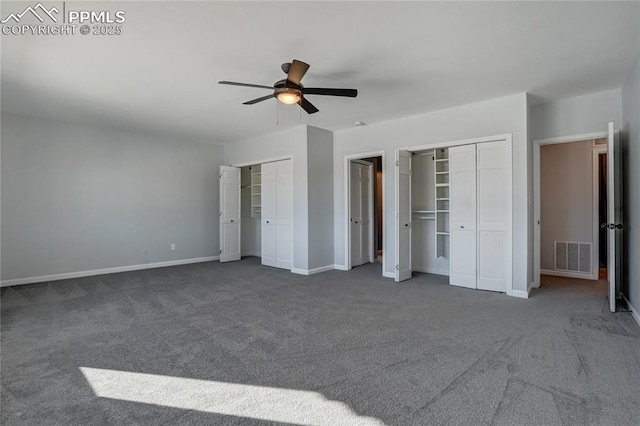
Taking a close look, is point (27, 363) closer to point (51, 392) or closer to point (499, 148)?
point (51, 392)

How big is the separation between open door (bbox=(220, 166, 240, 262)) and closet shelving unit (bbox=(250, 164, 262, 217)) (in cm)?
54

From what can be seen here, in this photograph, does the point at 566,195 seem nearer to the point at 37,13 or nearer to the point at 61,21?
the point at 61,21

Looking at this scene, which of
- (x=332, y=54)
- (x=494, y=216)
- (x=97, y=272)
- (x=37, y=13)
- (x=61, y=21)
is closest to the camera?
(x=37, y=13)

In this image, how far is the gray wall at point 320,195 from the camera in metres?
5.84

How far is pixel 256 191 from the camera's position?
8.05 meters

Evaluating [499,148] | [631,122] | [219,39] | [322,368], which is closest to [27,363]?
[322,368]

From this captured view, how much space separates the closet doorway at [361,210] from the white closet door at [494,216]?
1.96m

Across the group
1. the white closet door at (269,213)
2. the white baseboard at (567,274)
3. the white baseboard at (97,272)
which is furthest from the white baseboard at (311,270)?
the white baseboard at (567,274)

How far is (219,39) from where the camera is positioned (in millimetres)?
2828

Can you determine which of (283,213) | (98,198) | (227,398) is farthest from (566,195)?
(98,198)

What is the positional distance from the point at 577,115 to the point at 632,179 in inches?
50.2

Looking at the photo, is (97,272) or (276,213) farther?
(276,213)

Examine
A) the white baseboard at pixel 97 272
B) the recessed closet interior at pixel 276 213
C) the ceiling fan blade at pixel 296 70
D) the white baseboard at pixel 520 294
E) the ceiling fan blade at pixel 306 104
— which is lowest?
the white baseboard at pixel 520 294

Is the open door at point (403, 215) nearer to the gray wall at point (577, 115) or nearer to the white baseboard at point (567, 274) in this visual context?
the gray wall at point (577, 115)
